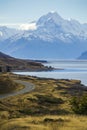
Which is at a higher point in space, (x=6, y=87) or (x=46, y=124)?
(x=6, y=87)

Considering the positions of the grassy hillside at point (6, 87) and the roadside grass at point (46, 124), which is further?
the grassy hillside at point (6, 87)

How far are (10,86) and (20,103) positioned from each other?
2404 centimetres

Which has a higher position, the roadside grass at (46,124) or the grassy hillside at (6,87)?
the grassy hillside at (6,87)

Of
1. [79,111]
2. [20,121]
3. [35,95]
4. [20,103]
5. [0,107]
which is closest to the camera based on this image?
[20,121]

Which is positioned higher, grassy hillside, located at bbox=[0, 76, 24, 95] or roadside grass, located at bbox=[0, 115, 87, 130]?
grassy hillside, located at bbox=[0, 76, 24, 95]

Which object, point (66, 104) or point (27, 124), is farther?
point (66, 104)

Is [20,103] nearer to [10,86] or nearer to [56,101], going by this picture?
[56,101]

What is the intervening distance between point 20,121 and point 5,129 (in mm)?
2502

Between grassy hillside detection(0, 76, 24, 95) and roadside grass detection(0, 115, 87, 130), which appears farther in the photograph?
grassy hillside detection(0, 76, 24, 95)

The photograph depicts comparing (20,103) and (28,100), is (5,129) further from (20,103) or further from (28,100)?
(28,100)

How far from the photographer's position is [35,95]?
2933 inches

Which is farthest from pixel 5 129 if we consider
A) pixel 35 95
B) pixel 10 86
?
pixel 10 86

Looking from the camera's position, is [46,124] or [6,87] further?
[6,87]

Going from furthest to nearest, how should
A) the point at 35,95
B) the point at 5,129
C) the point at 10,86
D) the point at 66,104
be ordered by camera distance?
the point at 10,86
the point at 35,95
the point at 66,104
the point at 5,129
